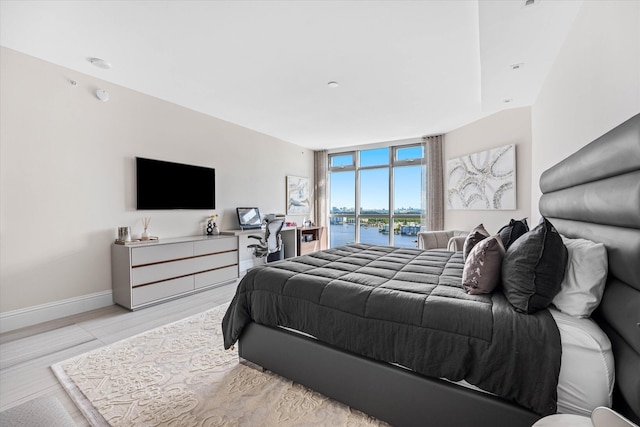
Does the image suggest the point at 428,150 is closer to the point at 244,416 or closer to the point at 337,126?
the point at 337,126

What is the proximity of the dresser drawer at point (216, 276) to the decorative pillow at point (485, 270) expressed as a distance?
342 cm

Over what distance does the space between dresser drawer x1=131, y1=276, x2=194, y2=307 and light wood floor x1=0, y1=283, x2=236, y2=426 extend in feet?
0.34

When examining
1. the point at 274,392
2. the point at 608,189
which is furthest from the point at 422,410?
the point at 608,189

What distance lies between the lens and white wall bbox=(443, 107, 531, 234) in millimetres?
3992

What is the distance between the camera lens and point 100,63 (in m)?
2.84

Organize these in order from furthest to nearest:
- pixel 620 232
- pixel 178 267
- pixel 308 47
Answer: pixel 178 267 → pixel 308 47 → pixel 620 232

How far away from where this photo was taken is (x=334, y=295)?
5.48 feet

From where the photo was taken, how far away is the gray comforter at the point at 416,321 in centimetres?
113

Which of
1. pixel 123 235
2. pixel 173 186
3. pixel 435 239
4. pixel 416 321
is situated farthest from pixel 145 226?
pixel 435 239

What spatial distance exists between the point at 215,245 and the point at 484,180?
4.43 meters

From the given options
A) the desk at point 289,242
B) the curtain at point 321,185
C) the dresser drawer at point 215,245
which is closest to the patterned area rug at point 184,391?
the dresser drawer at point 215,245

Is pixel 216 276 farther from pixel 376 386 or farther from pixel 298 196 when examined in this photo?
pixel 376 386

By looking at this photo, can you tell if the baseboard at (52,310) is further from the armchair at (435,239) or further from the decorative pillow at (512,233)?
the armchair at (435,239)

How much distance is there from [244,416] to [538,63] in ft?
12.3
